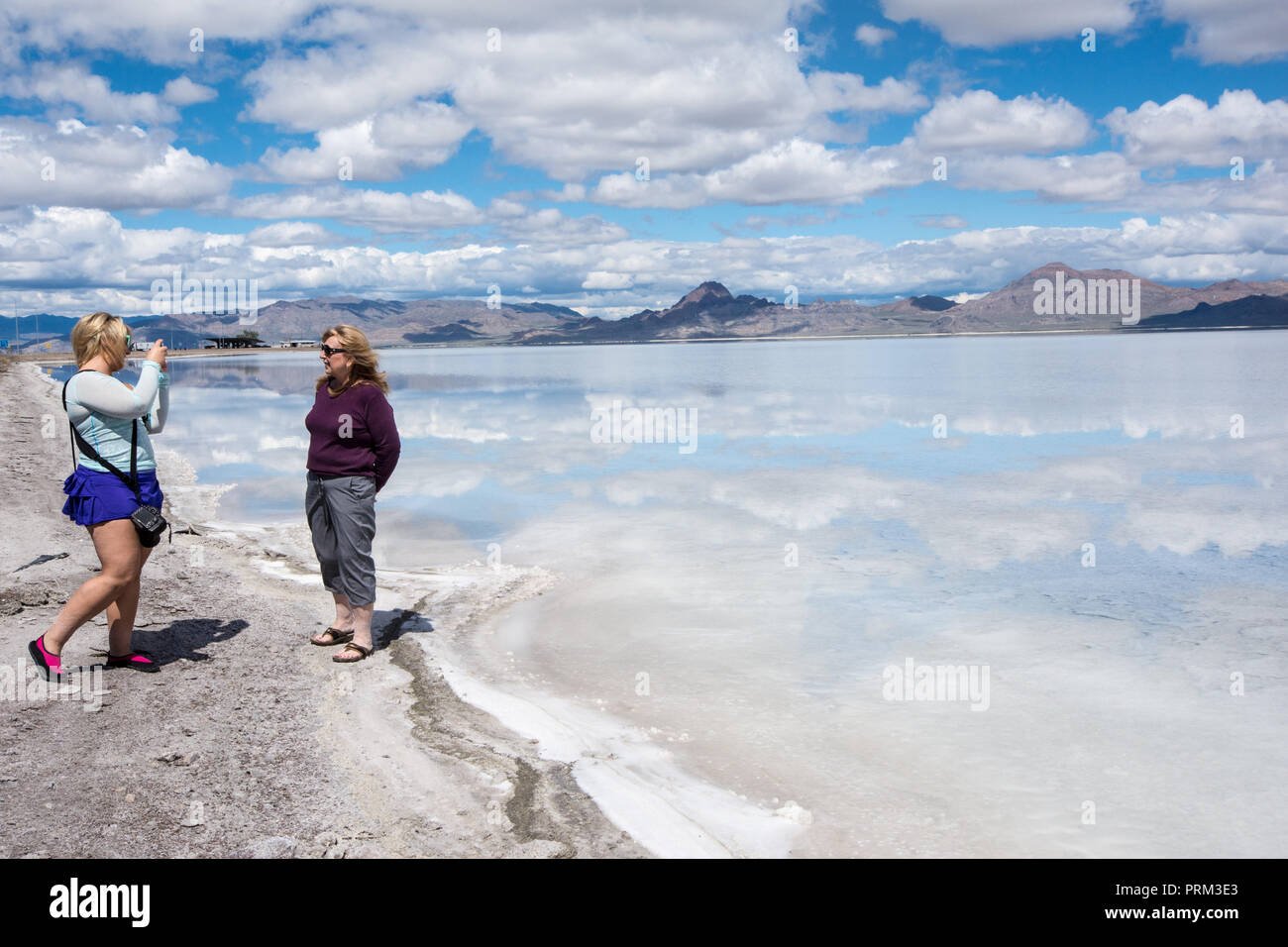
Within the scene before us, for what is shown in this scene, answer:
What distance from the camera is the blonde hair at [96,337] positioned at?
4941 millimetres

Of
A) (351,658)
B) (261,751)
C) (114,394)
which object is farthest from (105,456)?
(351,658)

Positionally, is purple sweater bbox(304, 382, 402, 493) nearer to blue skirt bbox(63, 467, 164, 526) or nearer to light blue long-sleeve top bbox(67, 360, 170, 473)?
light blue long-sleeve top bbox(67, 360, 170, 473)

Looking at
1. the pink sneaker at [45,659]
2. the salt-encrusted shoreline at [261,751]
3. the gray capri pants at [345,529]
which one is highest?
the gray capri pants at [345,529]

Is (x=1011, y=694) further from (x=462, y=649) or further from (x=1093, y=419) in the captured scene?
(x=1093, y=419)

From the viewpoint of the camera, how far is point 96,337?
195 inches

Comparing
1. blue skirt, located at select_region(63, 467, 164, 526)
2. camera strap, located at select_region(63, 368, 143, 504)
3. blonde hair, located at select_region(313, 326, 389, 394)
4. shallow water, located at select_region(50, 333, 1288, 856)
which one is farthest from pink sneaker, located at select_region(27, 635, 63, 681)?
shallow water, located at select_region(50, 333, 1288, 856)

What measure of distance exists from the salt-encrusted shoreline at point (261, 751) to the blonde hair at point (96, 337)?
6.22ft

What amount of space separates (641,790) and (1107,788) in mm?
2333

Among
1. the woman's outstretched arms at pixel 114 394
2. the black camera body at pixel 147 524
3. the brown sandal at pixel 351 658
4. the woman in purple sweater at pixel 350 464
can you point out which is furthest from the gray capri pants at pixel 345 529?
the woman's outstretched arms at pixel 114 394

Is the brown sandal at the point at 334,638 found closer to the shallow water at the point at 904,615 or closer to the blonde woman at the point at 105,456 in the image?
the shallow water at the point at 904,615

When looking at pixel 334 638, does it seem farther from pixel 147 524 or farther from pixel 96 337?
pixel 96 337

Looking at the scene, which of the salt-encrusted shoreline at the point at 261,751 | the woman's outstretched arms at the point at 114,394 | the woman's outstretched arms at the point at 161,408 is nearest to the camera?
the salt-encrusted shoreline at the point at 261,751

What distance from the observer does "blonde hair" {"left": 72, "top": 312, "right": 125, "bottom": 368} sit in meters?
4.94
